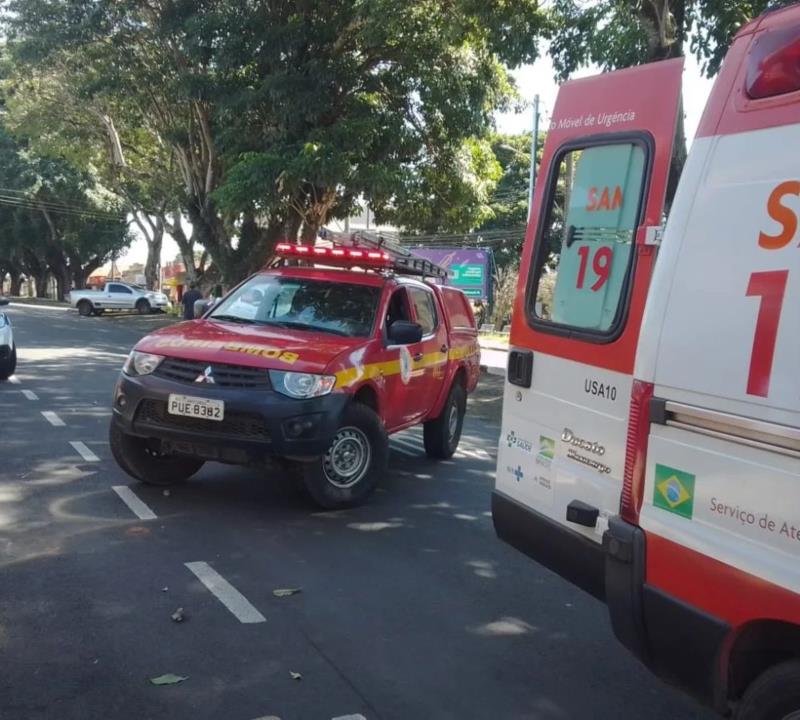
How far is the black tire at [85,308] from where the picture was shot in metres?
39.2

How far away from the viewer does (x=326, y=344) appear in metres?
6.64

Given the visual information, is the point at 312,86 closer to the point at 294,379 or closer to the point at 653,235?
the point at 294,379

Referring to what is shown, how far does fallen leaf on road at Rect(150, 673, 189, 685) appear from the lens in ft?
12.1

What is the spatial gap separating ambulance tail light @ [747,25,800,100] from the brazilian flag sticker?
1233 millimetres

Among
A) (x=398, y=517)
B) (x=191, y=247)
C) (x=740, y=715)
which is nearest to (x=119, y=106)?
(x=191, y=247)

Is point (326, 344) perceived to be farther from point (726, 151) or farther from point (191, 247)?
point (191, 247)

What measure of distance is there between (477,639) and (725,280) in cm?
240

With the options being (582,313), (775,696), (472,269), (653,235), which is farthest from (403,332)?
(472,269)

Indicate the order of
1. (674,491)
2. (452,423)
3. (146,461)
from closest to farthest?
(674,491), (146,461), (452,423)

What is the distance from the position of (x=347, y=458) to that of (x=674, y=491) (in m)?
4.01

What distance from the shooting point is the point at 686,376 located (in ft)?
9.33

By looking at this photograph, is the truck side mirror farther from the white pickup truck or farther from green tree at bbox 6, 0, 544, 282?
the white pickup truck

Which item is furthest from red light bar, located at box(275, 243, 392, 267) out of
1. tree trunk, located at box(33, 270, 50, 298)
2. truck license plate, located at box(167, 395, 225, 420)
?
tree trunk, located at box(33, 270, 50, 298)

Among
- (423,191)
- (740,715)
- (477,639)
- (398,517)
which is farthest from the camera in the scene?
(423,191)
